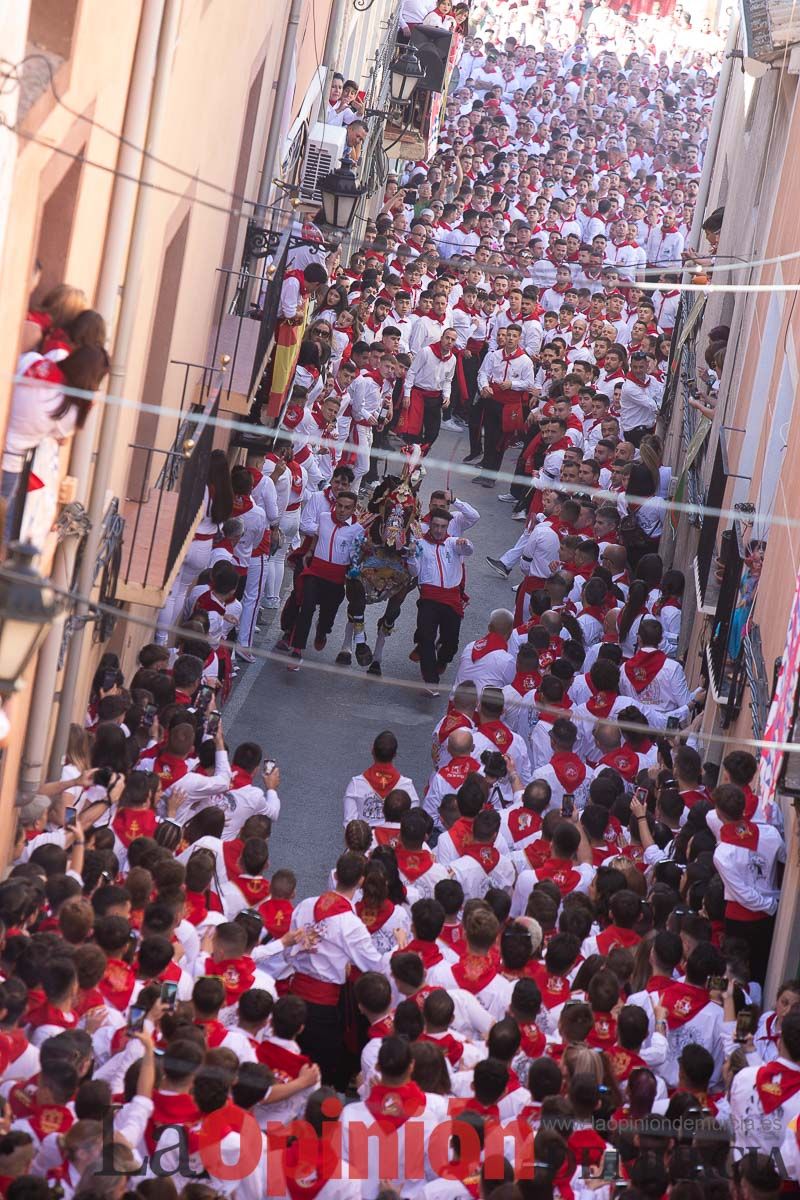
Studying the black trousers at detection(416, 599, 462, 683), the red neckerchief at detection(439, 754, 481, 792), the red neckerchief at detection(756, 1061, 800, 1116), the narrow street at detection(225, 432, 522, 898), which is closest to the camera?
the red neckerchief at detection(756, 1061, 800, 1116)

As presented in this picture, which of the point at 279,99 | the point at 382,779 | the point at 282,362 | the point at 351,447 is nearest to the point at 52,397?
the point at 351,447

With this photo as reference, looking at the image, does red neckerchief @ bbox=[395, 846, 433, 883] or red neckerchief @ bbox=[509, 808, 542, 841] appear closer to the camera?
red neckerchief @ bbox=[395, 846, 433, 883]

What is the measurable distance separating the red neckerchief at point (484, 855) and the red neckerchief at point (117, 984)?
2.56 meters

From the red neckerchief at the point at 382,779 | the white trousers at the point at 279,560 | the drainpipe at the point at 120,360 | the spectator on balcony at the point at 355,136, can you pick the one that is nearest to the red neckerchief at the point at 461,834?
the red neckerchief at the point at 382,779

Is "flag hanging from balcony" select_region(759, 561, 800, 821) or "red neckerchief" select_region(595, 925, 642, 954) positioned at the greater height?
"flag hanging from balcony" select_region(759, 561, 800, 821)

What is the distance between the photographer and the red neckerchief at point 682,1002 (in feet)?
27.8

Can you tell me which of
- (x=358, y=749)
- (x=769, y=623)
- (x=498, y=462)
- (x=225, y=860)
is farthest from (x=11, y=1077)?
(x=498, y=462)

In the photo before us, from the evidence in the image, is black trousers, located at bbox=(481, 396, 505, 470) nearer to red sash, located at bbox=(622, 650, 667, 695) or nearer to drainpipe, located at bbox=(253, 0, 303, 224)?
drainpipe, located at bbox=(253, 0, 303, 224)

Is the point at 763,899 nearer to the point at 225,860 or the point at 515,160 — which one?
the point at 225,860

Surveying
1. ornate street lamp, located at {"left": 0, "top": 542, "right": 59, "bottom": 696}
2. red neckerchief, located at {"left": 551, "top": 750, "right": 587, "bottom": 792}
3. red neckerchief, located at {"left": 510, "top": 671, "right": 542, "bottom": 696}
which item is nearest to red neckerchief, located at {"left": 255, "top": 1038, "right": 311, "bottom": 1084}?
ornate street lamp, located at {"left": 0, "top": 542, "right": 59, "bottom": 696}

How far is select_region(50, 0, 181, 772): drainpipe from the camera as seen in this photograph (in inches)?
358

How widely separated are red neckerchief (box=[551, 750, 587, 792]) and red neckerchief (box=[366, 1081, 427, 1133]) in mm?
3959

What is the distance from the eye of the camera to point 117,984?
7715mm

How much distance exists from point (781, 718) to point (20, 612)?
3574 millimetres
